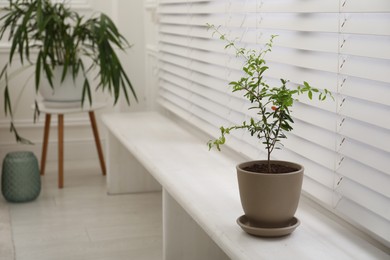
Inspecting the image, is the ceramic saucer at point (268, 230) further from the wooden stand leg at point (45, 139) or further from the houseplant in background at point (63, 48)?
the wooden stand leg at point (45, 139)

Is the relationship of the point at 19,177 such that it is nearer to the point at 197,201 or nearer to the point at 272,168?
the point at 197,201

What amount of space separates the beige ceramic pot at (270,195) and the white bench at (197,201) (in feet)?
0.19

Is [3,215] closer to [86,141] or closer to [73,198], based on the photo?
Answer: [73,198]

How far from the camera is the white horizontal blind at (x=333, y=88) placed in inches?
69.0

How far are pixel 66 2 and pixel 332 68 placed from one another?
2966 millimetres

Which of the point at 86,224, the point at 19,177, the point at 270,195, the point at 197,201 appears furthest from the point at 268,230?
the point at 19,177

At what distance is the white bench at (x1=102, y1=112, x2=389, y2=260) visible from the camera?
5.85 feet

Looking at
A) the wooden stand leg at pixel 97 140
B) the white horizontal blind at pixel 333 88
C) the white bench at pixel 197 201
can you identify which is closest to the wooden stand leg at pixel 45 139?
the wooden stand leg at pixel 97 140

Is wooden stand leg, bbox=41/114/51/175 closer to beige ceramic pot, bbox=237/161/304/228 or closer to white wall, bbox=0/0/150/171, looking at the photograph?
white wall, bbox=0/0/150/171

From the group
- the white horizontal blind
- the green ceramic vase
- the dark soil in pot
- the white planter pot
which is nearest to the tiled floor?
the green ceramic vase

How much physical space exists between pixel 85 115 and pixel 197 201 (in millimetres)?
2698

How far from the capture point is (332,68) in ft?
6.45

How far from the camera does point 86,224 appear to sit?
3383mm

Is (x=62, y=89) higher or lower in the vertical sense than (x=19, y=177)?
higher
